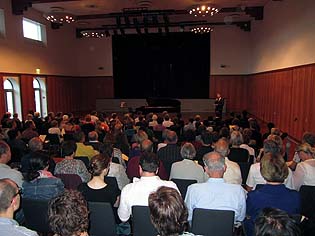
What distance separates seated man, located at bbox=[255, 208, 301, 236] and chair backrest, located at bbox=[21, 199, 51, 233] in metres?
2.26

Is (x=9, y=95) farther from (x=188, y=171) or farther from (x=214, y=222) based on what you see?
(x=214, y=222)

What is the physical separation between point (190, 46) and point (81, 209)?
810 inches

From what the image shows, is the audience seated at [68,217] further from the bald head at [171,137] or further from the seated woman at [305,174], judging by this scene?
the bald head at [171,137]

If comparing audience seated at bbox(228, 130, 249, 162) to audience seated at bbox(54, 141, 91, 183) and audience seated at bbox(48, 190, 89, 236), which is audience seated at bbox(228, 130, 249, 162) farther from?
audience seated at bbox(48, 190, 89, 236)

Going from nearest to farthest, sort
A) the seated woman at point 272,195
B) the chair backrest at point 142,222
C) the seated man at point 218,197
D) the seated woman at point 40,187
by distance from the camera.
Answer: the chair backrest at point 142,222 < the seated woman at point 272,195 < the seated man at point 218,197 < the seated woman at point 40,187

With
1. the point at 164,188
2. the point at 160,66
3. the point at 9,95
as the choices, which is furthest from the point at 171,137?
the point at 160,66

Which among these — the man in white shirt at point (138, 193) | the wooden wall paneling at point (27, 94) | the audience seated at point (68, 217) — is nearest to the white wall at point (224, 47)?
the wooden wall paneling at point (27, 94)

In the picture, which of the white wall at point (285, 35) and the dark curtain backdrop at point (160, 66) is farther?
the dark curtain backdrop at point (160, 66)

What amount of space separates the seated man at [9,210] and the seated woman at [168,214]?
3.20 feet

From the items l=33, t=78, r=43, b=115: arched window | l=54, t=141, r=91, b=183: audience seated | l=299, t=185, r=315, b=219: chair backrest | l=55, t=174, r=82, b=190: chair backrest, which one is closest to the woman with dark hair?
l=55, t=174, r=82, b=190: chair backrest

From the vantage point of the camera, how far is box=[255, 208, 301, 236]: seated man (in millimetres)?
→ 1520

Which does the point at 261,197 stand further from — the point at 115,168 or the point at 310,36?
the point at 310,36

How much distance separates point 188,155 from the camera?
4.46 metres

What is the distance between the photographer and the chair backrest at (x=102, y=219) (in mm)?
2857
